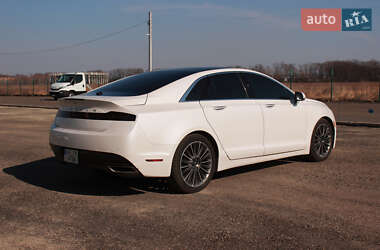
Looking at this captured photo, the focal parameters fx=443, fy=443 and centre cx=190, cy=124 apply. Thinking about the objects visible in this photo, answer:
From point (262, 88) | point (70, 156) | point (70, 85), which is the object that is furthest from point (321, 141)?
point (70, 85)

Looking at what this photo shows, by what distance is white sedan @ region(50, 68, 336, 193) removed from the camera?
195 inches

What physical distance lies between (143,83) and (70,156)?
1.32m

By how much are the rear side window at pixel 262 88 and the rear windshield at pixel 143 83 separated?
76 cm

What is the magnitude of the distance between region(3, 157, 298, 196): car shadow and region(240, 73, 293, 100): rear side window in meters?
1.18

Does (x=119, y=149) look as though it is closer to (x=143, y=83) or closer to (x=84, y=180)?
(x=143, y=83)

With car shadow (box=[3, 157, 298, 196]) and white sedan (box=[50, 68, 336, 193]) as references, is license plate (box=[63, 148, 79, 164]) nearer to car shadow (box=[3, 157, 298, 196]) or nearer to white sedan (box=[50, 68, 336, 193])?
white sedan (box=[50, 68, 336, 193])

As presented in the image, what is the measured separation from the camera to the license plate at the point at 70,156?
525 cm

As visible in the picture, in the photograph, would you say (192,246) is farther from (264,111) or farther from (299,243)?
(264,111)

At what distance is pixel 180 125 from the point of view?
17.0 ft

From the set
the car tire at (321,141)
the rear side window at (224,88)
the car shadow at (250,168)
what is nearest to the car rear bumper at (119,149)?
the rear side window at (224,88)

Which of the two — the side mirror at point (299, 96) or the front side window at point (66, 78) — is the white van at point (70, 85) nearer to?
the front side window at point (66, 78)

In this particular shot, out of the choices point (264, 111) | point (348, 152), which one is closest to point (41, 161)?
point (264, 111)

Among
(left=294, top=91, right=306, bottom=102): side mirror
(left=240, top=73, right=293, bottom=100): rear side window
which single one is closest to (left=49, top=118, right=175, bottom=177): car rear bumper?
(left=240, top=73, right=293, bottom=100): rear side window

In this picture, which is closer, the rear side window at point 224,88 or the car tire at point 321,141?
the rear side window at point 224,88
